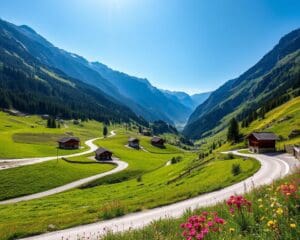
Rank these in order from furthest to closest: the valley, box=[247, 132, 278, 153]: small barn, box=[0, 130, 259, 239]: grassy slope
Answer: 1. box=[247, 132, 278, 153]: small barn
2. box=[0, 130, 259, 239]: grassy slope
3. the valley

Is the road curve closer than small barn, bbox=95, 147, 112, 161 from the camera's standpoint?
Yes

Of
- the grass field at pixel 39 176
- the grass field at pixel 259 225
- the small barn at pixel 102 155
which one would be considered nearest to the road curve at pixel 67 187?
the grass field at pixel 39 176

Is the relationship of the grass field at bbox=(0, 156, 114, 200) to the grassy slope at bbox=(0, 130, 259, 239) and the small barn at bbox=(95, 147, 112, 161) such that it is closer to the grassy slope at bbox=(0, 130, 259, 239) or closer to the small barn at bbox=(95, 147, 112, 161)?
the grassy slope at bbox=(0, 130, 259, 239)

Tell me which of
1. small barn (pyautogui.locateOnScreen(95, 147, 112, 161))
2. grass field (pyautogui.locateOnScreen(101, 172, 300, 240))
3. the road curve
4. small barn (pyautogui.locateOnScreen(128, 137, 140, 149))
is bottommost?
the road curve

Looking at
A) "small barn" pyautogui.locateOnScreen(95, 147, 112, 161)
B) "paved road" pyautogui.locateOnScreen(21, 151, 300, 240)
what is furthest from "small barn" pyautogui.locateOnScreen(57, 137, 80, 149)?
"paved road" pyautogui.locateOnScreen(21, 151, 300, 240)

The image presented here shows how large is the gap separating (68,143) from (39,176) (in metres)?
60.0

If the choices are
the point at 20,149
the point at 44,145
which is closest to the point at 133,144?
the point at 44,145

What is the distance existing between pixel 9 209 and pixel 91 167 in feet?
168

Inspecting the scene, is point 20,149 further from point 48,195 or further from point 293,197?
point 293,197

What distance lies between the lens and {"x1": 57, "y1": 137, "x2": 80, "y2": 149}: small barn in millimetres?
143875

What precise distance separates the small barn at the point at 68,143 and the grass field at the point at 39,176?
39227 millimetres

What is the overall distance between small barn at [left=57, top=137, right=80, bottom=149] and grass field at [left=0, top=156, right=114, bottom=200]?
1544 inches

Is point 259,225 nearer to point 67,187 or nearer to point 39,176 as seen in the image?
point 67,187

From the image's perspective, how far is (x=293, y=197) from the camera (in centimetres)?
→ 1133
